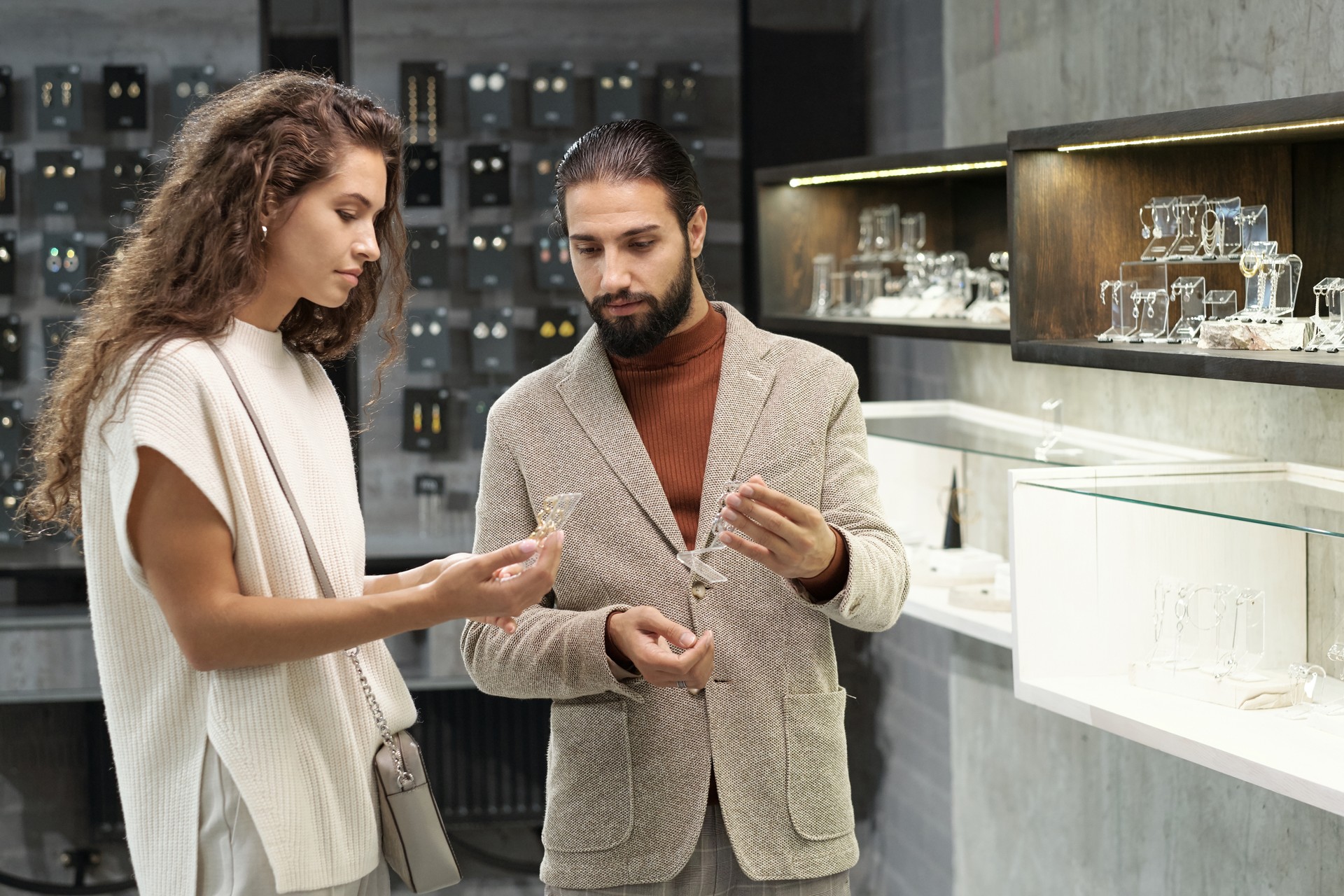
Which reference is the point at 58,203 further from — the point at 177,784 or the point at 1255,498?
the point at 1255,498

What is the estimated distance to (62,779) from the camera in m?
4.60

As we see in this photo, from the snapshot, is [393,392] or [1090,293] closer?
[1090,293]

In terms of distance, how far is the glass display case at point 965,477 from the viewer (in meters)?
2.85

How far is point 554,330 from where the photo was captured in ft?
15.5

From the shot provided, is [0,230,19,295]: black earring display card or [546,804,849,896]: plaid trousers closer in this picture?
[546,804,849,896]: plaid trousers

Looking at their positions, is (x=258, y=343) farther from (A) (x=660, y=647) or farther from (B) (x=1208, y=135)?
(B) (x=1208, y=135)

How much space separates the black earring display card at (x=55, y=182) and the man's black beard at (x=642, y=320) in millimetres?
3359

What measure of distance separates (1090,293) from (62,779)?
3815 millimetres

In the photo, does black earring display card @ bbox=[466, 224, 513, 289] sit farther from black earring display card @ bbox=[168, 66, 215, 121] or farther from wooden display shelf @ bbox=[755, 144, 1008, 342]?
wooden display shelf @ bbox=[755, 144, 1008, 342]

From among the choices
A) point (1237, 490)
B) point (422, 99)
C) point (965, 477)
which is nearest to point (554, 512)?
point (1237, 490)

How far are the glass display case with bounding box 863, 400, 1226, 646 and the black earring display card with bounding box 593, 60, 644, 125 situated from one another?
5.35ft

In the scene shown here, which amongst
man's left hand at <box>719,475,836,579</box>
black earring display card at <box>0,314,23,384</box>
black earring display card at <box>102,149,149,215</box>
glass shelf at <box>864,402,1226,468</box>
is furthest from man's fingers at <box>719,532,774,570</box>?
Answer: black earring display card at <box>0,314,23,384</box>

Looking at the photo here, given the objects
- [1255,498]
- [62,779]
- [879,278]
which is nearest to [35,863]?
[62,779]

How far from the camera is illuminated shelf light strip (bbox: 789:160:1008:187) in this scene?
288 centimetres
